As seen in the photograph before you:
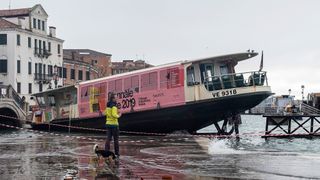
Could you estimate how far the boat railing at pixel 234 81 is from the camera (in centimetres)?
2794

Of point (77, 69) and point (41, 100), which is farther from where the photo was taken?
point (77, 69)

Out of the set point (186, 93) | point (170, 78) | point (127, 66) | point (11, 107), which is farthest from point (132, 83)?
point (127, 66)

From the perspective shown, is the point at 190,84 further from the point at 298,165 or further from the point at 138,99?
the point at 298,165

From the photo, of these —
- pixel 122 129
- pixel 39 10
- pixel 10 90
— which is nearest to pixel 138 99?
pixel 122 129

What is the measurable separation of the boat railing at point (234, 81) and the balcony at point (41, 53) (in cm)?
5321

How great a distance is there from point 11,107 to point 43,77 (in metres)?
30.8

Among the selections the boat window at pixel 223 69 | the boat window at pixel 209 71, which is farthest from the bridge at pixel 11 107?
the boat window at pixel 223 69

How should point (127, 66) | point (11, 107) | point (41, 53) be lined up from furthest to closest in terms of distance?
point (127, 66) → point (41, 53) → point (11, 107)

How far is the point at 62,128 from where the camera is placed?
122 ft

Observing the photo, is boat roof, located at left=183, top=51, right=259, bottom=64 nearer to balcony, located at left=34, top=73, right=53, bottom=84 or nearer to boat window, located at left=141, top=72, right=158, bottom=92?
boat window, located at left=141, top=72, right=158, bottom=92

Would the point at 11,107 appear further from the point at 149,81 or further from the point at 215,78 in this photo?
the point at 215,78

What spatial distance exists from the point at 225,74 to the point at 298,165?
13.5m

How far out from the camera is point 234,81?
2817 centimetres

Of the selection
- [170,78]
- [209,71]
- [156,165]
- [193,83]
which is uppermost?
[209,71]
